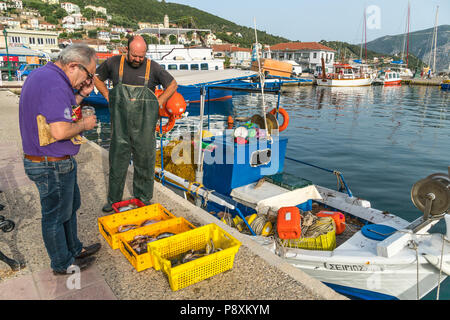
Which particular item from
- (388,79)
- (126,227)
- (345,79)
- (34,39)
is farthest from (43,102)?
(34,39)

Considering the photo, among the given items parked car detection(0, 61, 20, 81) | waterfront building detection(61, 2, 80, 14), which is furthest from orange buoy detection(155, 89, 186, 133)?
waterfront building detection(61, 2, 80, 14)

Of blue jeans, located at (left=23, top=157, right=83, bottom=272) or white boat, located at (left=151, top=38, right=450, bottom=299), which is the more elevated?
blue jeans, located at (left=23, top=157, right=83, bottom=272)

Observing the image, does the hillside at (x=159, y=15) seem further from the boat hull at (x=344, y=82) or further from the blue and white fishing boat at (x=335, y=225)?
the blue and white fishing boat at (x=335, y=225)

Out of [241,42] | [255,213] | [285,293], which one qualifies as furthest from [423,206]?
[241,42]

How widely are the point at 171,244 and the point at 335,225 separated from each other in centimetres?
344

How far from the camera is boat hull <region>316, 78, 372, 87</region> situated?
53594 millimetres

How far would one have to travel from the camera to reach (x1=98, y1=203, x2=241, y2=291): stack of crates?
9.86 ft

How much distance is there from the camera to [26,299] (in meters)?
2.83

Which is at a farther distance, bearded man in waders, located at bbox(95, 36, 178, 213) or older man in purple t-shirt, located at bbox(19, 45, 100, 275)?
bearded man in waders, located at bbox(95, 36, 178, 213)

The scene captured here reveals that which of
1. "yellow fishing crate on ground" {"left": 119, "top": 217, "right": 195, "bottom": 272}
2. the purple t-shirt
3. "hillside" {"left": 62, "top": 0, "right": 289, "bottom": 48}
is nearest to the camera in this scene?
the purple t-shirt

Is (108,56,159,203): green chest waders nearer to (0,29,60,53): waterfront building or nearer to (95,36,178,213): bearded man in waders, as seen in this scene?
(95,36,178,213): bearded man in waders

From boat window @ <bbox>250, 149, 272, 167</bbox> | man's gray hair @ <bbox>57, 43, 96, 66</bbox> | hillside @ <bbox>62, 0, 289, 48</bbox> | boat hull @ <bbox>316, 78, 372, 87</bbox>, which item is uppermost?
hillside @ <bbox>62, 0, 289, 48</bbox>

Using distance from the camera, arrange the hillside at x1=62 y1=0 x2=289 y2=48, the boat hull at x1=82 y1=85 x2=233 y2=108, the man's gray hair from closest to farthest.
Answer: the man's gray hair → the boat hull at x1=82 y1=85 x2=233 y2=108 → the hillside at x1=62 y1=0 x2=289 y2=48

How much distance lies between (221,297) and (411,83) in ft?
241
